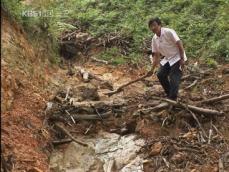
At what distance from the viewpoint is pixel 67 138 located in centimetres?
671

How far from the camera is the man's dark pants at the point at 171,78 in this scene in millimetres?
6965

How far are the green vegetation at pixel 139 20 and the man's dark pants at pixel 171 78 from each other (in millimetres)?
2321

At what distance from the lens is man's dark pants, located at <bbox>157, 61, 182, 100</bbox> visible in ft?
22.9

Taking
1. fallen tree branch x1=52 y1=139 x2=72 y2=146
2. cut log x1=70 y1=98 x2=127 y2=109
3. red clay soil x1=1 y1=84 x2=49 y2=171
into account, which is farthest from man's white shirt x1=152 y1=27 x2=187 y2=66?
red clay soil x1=1 y1=84 x2=49 y2=171

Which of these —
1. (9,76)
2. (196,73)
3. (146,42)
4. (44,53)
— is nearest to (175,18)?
(146,42)

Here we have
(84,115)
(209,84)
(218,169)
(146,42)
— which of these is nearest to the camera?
(218,169)

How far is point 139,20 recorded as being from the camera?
1220cm

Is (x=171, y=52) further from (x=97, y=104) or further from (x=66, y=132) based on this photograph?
(x=66, y=132)

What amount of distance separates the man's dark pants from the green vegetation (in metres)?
2.32

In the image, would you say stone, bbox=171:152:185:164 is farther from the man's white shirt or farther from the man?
the man's white shirt

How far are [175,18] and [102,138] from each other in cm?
582

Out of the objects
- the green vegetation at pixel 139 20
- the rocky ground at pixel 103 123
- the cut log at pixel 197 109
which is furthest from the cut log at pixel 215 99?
the green vegetation at pixel 139 20

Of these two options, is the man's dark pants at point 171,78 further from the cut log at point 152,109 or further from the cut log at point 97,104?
the cut log at point 97,104

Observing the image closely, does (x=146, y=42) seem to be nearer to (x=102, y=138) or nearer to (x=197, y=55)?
(x=197, y=55)
